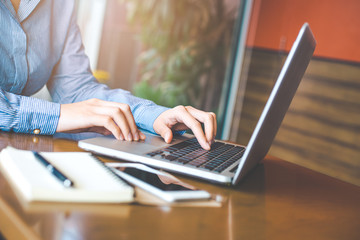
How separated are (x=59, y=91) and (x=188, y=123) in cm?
70

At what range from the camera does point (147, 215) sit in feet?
1.55

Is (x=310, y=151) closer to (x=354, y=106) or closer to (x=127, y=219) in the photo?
(x=354, y=106)

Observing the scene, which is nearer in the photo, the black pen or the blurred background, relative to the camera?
the black pen

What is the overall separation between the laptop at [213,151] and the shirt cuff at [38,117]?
15cm

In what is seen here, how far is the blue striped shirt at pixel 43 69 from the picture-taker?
86cm

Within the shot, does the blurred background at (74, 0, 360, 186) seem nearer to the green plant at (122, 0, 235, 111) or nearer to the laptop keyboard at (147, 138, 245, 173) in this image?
the green plant at (122, 0, 235, 111)

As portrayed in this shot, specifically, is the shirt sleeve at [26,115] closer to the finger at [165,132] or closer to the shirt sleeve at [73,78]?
the finger at [165,132]

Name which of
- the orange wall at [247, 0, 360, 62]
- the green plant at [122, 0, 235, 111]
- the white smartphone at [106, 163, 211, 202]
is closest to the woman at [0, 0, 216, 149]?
the white smartphone at [106, 163, 211, 202]

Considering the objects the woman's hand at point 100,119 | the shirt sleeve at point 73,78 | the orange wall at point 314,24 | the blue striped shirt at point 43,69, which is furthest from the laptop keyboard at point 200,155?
the orange wall at point 314,24

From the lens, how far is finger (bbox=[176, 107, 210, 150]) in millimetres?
879

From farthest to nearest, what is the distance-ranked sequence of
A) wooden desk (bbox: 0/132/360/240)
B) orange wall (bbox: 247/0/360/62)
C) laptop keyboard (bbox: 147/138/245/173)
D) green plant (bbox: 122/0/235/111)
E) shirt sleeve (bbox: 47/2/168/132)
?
1. green plant (bbox: 122/0/235/111)
2. orange wall (bbox: 247/0/360/62)
3. shirt sleeve (bbox: 47/2/168/132)
4. laptop keyboard (bbox: 147/138/245/173)
5. wooden desk (bbox: 0/132/360/240)

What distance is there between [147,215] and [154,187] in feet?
0.25

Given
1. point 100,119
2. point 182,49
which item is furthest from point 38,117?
point 182,49

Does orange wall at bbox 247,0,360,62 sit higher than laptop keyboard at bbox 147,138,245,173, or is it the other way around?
orange wall at bbox 247,0,360,62
